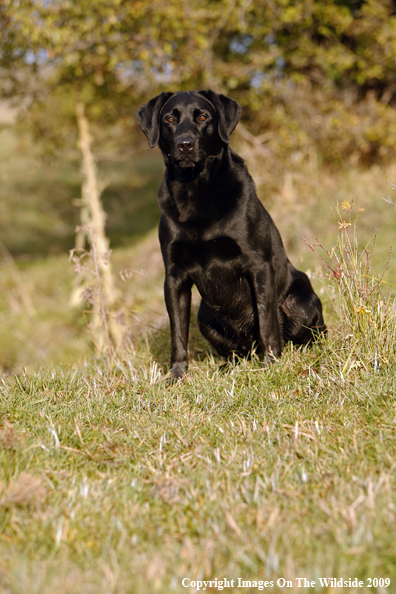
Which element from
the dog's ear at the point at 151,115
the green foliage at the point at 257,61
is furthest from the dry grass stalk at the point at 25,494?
the green foliage at the point at 257,61

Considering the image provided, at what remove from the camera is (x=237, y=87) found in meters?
9.64

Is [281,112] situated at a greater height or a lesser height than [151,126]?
greater

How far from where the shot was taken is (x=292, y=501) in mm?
1706

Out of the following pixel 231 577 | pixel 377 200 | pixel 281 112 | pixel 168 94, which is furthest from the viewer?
pixel 281 112

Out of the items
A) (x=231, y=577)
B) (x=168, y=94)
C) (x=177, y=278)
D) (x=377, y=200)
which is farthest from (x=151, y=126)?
(x=377, y=200)

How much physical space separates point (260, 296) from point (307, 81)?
7379mm

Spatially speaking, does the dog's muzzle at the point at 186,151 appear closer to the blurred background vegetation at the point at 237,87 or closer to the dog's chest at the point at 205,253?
the dog's chest at the point at 205,253

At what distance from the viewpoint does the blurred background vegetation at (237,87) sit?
288 inches

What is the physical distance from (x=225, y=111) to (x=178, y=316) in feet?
4.02

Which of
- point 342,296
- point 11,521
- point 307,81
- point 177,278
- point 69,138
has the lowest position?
point 11,521

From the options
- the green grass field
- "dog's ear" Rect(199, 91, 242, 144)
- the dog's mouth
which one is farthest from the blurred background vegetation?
the green grass field

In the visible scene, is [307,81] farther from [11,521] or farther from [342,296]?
[11,521]

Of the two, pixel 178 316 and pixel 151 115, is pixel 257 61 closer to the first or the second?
pixel 151 115

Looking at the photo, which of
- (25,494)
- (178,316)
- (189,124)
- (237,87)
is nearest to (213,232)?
(178,316)
